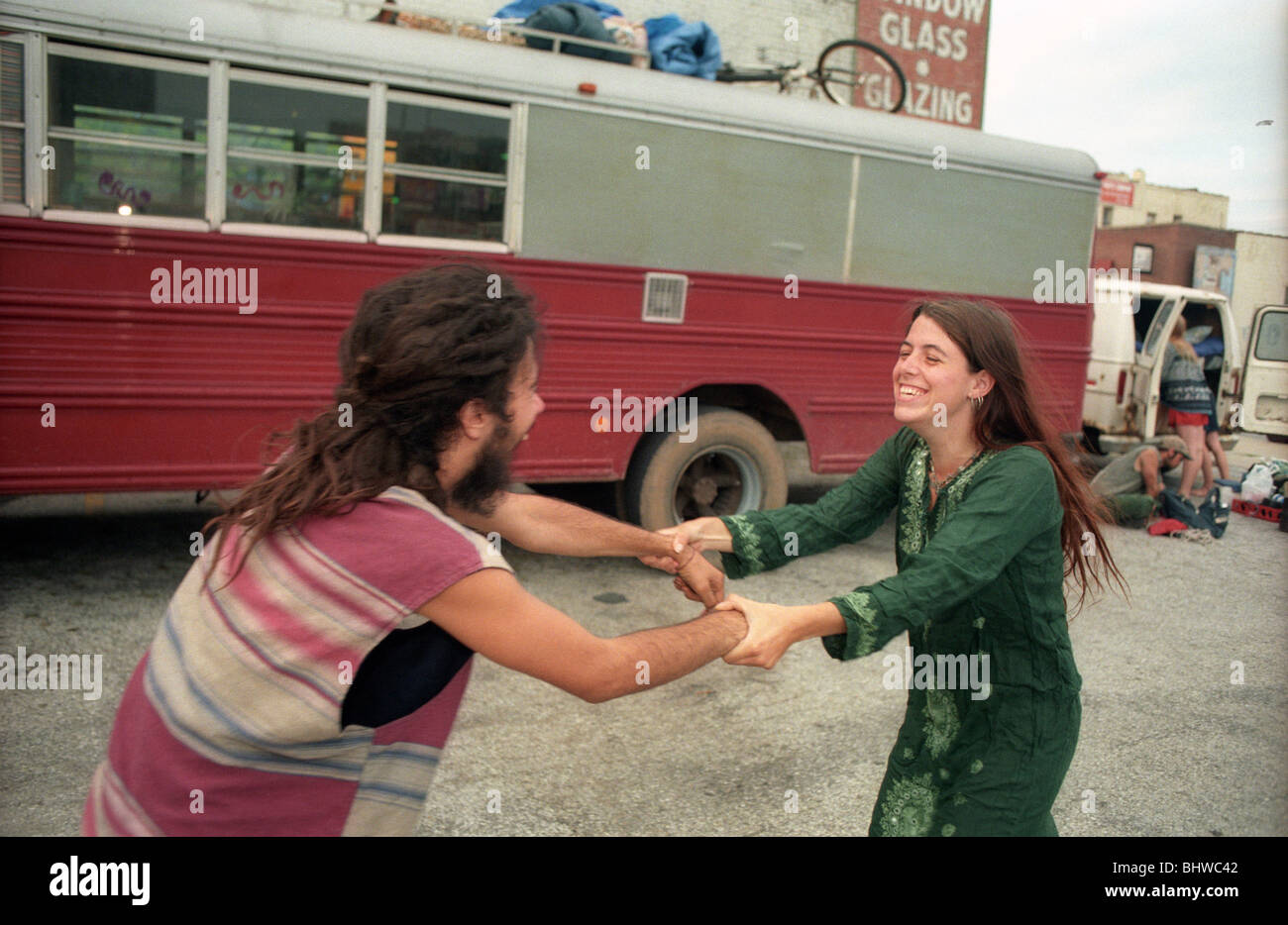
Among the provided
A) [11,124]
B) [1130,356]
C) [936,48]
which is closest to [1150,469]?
[1130,356]

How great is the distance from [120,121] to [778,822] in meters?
4.47

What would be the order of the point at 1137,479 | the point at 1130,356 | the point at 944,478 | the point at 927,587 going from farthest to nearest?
the point at 1130,356, the point at 1137,479, the point at 944,478, the point at 927,587

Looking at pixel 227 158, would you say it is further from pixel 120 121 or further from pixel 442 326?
pixel 442 326

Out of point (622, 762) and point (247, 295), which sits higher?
point (247, 295)

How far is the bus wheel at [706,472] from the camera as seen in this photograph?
258 inches

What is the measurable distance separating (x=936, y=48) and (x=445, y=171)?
40.6ft

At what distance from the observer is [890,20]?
51.0ft

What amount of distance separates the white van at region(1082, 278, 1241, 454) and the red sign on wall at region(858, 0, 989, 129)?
19.4ft

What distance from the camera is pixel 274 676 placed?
1.45 metres

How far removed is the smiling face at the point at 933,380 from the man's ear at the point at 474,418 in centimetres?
98

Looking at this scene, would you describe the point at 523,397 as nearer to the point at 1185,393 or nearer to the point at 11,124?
the point at 11,124

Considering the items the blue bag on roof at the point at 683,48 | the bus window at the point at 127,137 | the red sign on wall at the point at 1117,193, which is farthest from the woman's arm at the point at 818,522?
the red sign on wall at the point at 1117,193

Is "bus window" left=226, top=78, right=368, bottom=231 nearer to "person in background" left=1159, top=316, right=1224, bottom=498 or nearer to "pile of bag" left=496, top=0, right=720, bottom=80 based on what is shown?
"pile of bag" left=496, top=0, right=720, bottom=80
